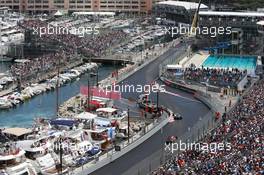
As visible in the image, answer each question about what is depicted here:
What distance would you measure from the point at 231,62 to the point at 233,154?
82.0 feet

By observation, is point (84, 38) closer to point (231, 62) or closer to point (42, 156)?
point (231, 62)

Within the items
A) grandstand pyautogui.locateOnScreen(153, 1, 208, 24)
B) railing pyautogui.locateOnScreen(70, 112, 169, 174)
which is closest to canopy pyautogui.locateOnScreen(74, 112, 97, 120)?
railing pyautogui.locateOnScreen(70, 112, 169, 174)

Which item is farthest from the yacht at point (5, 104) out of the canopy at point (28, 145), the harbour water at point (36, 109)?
the canopy at point (28, 145)

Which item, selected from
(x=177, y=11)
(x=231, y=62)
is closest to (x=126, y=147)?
(x=231, y=62)

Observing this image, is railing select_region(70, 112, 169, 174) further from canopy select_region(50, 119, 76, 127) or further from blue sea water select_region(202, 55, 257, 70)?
blue sea water select_region(202, 55, 257, 70)

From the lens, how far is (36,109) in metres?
35.2

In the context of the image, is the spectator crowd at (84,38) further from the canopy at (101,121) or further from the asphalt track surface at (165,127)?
the canopy at (101,121)

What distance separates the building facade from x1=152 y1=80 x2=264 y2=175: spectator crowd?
4785cm

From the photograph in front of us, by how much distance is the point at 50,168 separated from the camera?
23.0 meters

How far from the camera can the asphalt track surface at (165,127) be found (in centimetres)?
2389

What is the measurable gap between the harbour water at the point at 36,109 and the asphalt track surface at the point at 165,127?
3.52 meters

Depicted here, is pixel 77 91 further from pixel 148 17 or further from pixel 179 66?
pixel 148 17

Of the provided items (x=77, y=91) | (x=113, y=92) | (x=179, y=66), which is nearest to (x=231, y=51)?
(x=179, y=66)

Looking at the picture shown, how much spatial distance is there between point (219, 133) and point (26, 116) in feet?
41.1
